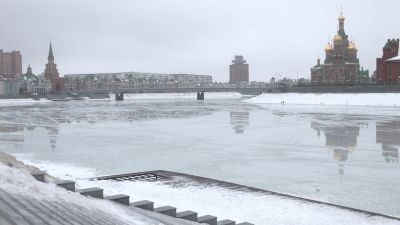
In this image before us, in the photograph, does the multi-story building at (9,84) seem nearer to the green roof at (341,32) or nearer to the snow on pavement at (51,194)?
the green roof at (341,32)

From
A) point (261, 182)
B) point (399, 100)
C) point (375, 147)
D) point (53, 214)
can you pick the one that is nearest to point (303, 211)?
point (261, 182)

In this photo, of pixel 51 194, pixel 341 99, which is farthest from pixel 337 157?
pixel 341 99

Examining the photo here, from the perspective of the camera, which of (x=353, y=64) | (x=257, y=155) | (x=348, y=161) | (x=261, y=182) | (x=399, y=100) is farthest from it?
(x=353, y=64)

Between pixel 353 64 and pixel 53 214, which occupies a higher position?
pixel 353 64

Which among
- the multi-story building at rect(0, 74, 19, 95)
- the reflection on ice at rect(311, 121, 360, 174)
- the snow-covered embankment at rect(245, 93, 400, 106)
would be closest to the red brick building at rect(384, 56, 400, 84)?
the snow-covered embankment at rect(245, 93, 400, 106)

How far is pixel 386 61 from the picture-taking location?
3275 inches

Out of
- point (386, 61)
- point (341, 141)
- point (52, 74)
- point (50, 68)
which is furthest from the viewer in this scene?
point (50, 68)

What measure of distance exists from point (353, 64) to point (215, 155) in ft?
289

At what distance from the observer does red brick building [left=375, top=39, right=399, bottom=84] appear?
82062 mm

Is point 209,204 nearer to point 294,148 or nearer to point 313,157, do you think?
point 313,157

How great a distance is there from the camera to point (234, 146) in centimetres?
2109

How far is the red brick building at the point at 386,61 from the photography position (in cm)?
8206

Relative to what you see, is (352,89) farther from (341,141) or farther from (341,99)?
(341,141)

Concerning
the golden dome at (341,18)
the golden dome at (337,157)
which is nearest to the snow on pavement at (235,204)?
the golden dome at (337,157)
